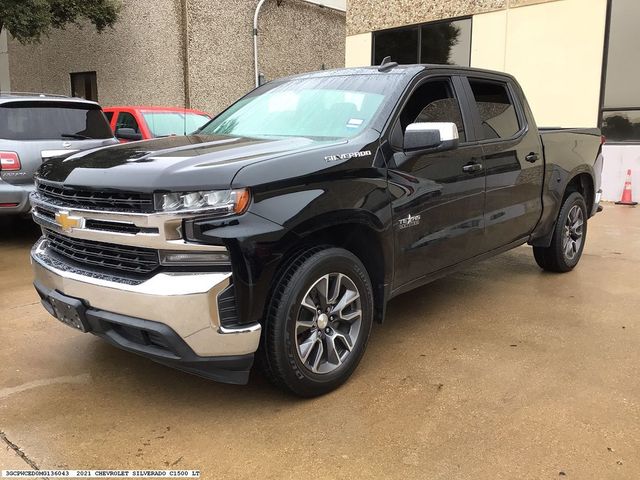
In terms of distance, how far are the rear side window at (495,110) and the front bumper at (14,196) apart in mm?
4818

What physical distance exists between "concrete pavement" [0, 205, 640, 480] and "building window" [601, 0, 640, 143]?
7.29m

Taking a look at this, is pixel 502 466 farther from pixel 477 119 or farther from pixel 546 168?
pixel 546 168

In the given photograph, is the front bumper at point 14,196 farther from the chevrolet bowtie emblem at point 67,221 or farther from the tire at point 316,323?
the tire at point 316,323

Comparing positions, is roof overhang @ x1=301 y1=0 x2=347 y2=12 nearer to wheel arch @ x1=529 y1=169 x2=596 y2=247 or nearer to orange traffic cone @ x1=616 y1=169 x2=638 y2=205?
orange traffic cone @ x1=616 y1=169 x2=638 y2=205

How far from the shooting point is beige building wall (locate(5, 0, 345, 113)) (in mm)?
15086

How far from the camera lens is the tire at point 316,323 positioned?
292cm

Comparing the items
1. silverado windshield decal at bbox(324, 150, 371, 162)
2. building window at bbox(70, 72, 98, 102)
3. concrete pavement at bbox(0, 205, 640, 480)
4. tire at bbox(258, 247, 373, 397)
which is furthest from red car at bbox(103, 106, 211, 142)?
building window at bbox(70, 72, 98, 102)

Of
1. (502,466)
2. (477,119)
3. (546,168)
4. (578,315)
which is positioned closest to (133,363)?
(502,466)

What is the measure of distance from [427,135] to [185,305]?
1.73 m

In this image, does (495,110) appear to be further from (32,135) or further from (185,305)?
(32,135)

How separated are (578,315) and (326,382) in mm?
2443

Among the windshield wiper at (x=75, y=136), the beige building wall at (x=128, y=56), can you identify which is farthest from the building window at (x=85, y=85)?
the windshield wiper at (x=75, y=136)

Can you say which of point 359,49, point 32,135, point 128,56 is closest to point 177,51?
point 128,56

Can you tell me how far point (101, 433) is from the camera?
9.46 feet
